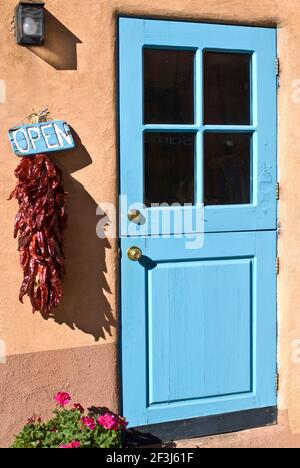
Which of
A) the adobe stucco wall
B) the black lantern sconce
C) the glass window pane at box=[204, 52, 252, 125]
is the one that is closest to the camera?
the black lantern sconce

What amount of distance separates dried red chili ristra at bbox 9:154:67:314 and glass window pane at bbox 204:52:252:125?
1023mm

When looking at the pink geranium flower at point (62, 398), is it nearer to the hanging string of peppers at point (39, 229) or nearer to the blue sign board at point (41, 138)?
the hanging string of peppers at point (39, 229)

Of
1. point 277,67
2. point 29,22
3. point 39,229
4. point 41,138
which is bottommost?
point 39,229

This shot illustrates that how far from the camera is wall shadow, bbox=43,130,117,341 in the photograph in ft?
10.9

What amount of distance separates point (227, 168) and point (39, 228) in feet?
3.95

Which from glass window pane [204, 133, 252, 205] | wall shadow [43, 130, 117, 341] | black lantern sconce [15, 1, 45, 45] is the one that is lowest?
wall shadow [43, 130, 117, 341]

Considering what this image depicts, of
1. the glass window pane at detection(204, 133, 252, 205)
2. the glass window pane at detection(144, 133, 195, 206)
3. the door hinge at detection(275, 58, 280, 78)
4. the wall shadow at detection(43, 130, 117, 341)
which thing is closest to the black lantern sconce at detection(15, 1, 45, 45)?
the wall shadow at detection(43, 130, 117, 341)

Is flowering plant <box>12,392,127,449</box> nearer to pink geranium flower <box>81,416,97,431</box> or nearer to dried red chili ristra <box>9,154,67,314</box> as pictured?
pink geranium flower <box>81,416,97,431</box>

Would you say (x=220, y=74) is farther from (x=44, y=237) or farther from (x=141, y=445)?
(x=141, y=445)

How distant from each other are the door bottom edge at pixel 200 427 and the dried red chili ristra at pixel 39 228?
0.95 meters

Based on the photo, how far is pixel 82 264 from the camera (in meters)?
3.35

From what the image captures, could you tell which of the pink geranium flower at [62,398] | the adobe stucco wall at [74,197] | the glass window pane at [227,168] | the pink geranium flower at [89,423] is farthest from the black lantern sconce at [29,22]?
the pink geranium flower at [89,423]

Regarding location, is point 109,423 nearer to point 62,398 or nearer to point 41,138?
point 62,398

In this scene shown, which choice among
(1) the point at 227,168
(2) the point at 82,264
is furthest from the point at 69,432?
(1) the point at 227,168
